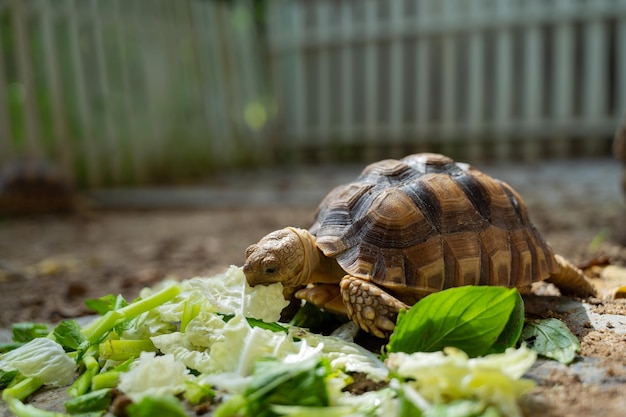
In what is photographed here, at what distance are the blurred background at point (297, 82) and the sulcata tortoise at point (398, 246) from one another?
230 inches

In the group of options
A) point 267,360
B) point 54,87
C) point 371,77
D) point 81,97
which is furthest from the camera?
point 371,77

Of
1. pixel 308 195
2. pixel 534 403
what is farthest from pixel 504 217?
pixel 308 195

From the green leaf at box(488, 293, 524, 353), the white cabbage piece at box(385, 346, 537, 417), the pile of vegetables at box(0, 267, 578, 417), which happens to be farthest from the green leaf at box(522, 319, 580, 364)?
the white cabbage piece at box(385, 346, 537, 417)

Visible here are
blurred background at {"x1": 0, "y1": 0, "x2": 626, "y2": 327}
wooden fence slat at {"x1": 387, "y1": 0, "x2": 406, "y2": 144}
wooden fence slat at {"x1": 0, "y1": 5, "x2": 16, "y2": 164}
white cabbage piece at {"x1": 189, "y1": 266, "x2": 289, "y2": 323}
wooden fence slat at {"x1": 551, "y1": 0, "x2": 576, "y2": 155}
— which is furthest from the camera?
wooden fence slat at {"x1": 387, "y1": 0, "x2": 406, "y2": 144}

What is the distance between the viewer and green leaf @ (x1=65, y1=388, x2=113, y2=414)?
169cm

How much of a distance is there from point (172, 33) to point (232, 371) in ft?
27.0

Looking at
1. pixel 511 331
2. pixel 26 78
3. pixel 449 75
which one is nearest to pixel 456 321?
pixel 511 331

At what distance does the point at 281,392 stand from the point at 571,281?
57.1 inches

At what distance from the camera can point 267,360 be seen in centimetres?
167

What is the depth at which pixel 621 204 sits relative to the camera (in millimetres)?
5965

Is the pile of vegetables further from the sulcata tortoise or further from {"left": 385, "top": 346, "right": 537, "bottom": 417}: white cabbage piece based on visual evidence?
the sulcata tortoise

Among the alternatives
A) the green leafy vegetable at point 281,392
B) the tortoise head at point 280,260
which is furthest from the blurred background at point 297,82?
the green leafy vegetable at point 281,392

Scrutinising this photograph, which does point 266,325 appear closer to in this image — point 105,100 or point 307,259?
point 307,259

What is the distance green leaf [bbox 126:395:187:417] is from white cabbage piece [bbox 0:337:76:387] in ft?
1.90
